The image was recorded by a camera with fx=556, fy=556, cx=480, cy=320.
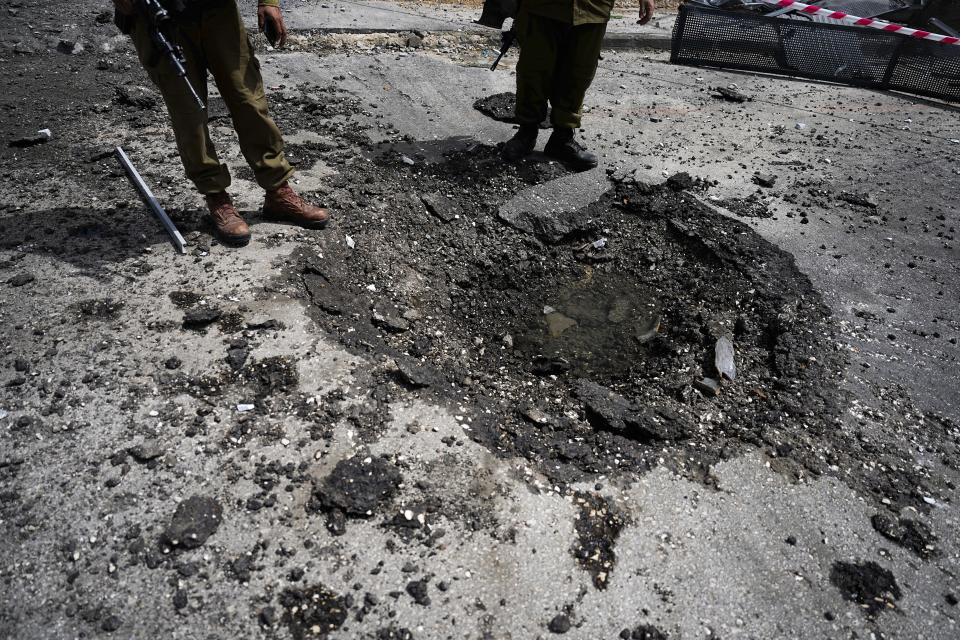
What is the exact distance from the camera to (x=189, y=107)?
2662 millimetres

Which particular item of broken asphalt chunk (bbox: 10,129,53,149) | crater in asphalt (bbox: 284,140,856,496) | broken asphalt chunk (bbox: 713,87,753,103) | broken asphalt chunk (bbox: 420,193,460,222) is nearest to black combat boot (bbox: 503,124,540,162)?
crater in asphalt (bbox: 284,140,856,496)

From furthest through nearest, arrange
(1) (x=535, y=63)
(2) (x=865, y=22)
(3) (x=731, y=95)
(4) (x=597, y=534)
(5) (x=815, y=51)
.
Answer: (5) (x=815, y=51) < (2) (x=865, y=22) < (3) (x=731, y=95) < (1) (x=535, y=63) < (4) (x=597, y=534)

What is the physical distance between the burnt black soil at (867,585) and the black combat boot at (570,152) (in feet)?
9.67

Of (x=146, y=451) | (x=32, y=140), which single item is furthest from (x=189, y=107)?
(x=32, y=140)

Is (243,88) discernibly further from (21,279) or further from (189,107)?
(21,279)

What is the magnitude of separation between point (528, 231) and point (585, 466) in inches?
67.7

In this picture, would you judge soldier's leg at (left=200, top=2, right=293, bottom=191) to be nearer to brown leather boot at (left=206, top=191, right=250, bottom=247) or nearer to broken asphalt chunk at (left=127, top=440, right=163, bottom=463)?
brown leather boot at (left=206, top=191, right=250, bottom=247)

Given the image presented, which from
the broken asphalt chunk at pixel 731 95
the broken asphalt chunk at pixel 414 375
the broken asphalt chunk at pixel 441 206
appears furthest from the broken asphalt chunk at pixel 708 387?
the broken asphalt chunk at pixel 731 95

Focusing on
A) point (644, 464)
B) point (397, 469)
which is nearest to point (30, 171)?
point (397, 469)

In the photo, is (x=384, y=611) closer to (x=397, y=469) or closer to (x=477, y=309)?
(x=397, y=469)

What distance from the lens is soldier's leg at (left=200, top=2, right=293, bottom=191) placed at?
8.55ft

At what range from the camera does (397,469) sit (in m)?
2.01

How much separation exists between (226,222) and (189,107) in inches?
22.5

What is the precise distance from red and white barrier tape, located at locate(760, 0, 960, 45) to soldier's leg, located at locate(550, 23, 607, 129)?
420cm
